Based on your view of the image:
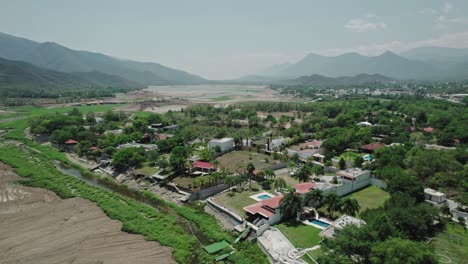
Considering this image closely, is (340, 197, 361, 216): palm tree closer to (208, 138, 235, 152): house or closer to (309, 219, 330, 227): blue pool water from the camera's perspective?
(309, 219, 330, 227): blue pool water

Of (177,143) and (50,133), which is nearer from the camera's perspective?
(177,143)

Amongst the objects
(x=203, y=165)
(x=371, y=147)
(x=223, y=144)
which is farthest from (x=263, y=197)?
(x=371, y=147)

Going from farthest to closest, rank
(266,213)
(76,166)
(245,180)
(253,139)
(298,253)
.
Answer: (253,139), (76,166), (245,180), (266,213), (298,253)

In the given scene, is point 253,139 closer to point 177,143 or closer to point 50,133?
point 177,143

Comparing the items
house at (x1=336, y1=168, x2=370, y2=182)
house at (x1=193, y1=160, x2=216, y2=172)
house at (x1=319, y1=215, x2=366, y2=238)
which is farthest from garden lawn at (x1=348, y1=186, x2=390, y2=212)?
house at (x1=193, y1=160, x2=216, y2=172)

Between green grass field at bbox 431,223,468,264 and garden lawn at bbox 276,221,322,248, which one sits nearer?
green grass field at bbox 431,223,468,264

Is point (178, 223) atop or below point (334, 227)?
below

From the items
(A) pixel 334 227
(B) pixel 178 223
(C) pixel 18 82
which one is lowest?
(B) pixel 178 223

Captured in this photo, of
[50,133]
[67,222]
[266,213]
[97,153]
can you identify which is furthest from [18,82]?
[266,213]
